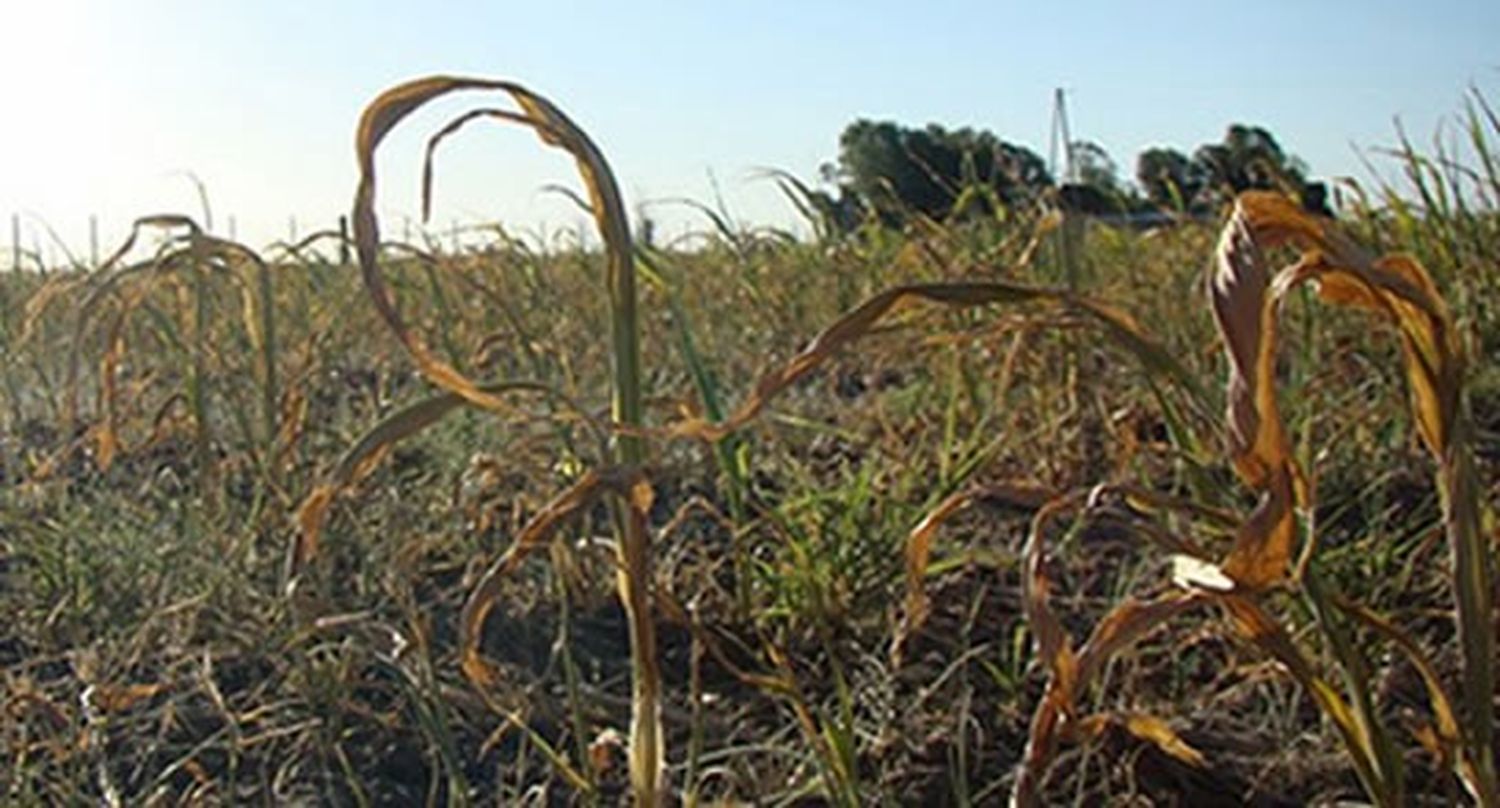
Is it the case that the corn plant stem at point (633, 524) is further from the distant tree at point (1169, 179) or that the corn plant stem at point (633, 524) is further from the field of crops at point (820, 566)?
the distant tree at point (1169, 179)

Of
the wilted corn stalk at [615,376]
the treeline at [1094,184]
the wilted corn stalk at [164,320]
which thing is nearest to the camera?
the wilted corn stalk at [615,376]

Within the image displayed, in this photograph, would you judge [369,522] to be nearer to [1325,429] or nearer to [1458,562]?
[1325,429]

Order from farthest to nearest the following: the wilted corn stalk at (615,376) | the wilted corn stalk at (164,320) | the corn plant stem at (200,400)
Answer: the corn plant stem at (200,400) → the wilted corn stalk at (164,320) → the wilted corn stalk at (615,376)

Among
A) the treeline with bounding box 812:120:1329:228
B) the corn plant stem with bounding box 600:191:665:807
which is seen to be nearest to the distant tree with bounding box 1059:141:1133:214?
the treeline with bounding box 812:120:1329:228

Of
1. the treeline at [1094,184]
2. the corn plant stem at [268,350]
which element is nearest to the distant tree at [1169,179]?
the treeline at [1094,184]

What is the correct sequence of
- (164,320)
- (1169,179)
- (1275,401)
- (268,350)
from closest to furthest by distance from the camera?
(1275,401) → (268,350) → (164,320) → (1169,179)

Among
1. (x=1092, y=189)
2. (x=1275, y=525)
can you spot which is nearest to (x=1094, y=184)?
(x=1092, y=189)

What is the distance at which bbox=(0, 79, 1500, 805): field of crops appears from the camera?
804 mm

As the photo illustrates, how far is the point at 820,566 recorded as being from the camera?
1.43 m

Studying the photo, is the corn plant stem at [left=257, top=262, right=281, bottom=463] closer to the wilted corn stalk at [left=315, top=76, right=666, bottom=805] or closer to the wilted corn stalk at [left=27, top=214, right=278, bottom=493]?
the wilted corn stalk at [left=27, top=214, right=278, bottom=493]

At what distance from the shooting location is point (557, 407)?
1.95 metres

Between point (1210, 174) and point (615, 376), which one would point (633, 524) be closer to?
point (615, 376)

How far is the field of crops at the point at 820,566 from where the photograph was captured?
80cm

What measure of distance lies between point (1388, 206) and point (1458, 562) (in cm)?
166
